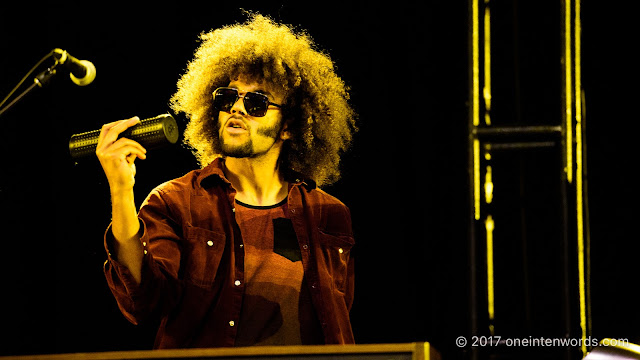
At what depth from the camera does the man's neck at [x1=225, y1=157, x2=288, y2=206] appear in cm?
317

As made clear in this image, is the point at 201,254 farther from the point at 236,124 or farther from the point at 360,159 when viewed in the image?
the point at 360,159

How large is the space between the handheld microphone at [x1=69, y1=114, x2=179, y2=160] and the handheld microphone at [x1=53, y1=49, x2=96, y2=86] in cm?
35

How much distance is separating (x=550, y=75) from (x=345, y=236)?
1.26 m

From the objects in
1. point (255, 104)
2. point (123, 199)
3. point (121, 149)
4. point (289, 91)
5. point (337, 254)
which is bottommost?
point (337, 254)

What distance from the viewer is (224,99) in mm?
3131

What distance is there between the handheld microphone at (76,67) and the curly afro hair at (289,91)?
3.33ft

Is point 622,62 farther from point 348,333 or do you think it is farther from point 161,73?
point 161,73

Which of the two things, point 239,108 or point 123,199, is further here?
point 239,108

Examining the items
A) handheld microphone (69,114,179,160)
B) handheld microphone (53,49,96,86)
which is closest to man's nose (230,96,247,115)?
handheld microphone (53,49,96,86)

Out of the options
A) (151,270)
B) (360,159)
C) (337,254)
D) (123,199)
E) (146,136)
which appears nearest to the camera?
(146,136)

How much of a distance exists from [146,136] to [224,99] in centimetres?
93

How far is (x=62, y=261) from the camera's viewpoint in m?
3.49

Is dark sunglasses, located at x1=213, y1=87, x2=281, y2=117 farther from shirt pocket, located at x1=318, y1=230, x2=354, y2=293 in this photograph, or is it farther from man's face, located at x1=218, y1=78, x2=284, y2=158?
shirt pocket, located at x1=318, y1=230, x2=354, y2=293

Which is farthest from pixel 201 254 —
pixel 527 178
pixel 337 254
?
pixel 527 178
